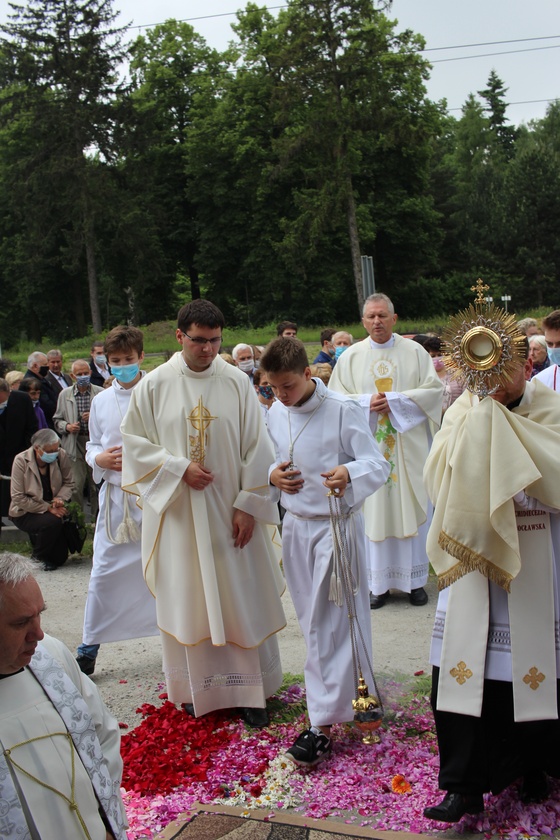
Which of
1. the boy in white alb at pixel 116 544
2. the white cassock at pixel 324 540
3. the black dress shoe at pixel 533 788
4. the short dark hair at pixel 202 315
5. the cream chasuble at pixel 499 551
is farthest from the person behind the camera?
the boy in white alb at pixel 116 544

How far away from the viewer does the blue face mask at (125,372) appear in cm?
617

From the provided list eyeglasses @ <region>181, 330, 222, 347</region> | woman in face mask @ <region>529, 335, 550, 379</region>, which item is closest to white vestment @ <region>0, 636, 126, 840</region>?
eyeglasses @ <region>181, 330, 222, 347</region>

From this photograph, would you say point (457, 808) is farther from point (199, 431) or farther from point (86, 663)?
point (86, 663)

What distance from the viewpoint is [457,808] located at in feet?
12.6

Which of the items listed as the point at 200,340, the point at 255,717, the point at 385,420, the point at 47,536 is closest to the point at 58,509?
the point at 47,536

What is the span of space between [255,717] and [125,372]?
7.92ft

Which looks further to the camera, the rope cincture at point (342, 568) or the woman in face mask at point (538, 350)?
the woman in face mask at point (538, 350)

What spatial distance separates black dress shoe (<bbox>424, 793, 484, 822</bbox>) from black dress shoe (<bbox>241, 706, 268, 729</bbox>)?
1.51 meters

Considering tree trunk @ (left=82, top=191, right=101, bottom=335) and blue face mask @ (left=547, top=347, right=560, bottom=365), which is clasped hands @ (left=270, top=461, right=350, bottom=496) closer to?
blue face mask @ (left=547, top=347, right=560, bottom=365)

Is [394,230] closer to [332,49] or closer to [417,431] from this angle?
[332,49]

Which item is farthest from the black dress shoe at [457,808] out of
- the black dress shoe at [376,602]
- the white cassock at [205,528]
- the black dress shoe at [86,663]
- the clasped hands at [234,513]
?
the black dress shoe at [376,602]

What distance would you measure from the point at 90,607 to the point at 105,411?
4.31 ft

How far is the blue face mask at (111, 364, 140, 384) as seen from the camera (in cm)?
617

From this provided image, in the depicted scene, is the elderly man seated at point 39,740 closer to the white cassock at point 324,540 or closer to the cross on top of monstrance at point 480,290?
the white cassock at point 324,540
